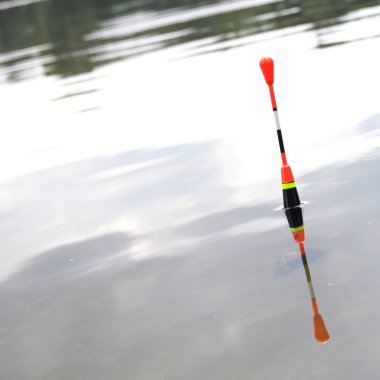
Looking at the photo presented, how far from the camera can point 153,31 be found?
2939cm

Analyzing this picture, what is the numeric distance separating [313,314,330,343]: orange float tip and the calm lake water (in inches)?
1.6

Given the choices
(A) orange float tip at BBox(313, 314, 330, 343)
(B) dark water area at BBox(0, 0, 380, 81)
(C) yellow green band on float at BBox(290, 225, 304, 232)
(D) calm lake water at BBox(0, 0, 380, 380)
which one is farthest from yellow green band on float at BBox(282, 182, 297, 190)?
(B) dark water area at BBox(0, 0, 380, 81)

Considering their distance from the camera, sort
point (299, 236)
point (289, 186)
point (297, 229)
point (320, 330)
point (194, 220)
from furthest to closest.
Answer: point (194, 220) < point (289, 186) < point (297, 229) < point (299, 236) < point (320, 330)

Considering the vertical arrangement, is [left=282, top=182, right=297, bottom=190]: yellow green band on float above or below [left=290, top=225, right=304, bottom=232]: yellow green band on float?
above

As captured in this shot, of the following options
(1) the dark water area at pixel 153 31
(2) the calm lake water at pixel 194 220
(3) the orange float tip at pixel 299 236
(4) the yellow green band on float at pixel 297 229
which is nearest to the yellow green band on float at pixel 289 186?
(2) the calm lake water at pixel 194 220

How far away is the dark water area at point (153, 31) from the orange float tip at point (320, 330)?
526 inches

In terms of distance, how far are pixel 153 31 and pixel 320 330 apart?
24277mm

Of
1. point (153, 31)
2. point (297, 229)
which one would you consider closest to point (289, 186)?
point (297, 229)

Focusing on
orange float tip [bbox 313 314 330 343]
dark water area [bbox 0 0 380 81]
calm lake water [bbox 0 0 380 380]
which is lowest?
dark water area [bbox 0 0 380 81]

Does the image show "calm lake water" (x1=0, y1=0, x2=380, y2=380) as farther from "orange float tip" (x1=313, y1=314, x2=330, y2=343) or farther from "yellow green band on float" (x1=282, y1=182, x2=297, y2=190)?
"yellow green band on float" (x1=282, y1=182, x2=297, y2=190)

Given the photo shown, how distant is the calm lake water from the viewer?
19.7 feet

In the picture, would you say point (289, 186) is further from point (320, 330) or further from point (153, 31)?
point (153, 31)

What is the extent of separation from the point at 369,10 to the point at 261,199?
15.1 meters

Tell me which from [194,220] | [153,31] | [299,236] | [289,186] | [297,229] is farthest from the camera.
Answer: [153,31]
